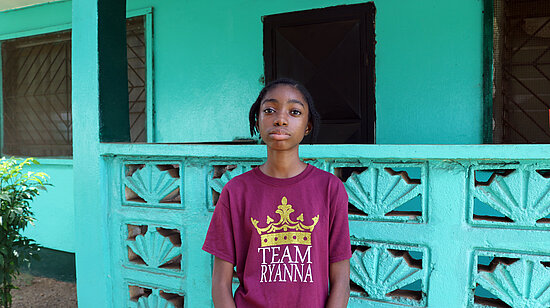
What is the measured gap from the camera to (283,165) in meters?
1.41

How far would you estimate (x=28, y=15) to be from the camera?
16.5ft

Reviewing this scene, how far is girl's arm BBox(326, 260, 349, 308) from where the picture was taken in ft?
4.54

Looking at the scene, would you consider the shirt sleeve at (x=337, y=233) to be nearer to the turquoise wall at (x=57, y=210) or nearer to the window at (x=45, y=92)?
the window at (x=45, y=92)

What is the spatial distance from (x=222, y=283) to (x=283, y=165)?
0.46 metres

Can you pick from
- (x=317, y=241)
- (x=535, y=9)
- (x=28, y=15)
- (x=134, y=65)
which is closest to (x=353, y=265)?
(x=317, y=241)

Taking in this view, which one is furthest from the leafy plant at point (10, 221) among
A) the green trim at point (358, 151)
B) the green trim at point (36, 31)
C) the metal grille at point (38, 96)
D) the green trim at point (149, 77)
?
the green trim at point (36, 31)

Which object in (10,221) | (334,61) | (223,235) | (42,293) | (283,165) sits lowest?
(42,293)

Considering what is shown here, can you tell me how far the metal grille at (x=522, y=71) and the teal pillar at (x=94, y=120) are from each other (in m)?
2.72

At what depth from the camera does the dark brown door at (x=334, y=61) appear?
11.1 ft

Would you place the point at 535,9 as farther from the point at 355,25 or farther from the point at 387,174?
the point at 387,174

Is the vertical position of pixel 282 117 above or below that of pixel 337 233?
above

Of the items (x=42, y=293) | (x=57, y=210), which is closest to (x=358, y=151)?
(x=42, y=293)

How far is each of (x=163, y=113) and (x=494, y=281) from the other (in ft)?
11.6

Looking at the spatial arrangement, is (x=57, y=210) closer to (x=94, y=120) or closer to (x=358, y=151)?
(x=94, y=120)
